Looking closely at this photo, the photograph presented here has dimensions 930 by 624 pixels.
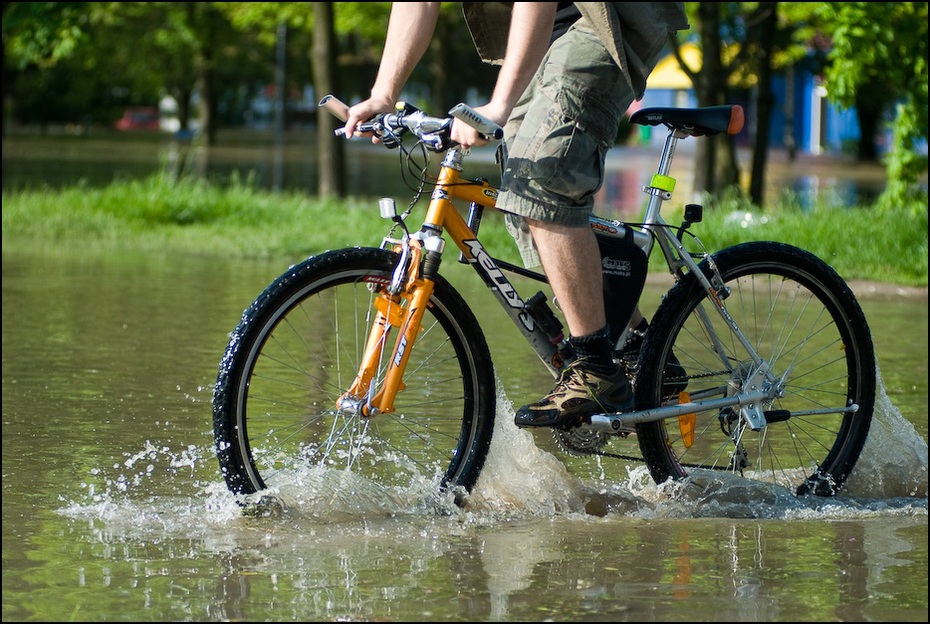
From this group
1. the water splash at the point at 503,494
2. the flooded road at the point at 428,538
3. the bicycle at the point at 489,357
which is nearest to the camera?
the flooded road at the point at 428,538

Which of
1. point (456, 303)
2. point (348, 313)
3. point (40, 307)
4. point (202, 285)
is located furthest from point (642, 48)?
point (202, 285)

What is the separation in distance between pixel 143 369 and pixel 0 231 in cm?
518

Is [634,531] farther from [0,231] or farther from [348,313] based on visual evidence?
[0,231]

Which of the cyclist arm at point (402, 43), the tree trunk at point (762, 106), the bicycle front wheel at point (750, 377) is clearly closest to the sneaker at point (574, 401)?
the bicycle front wheel at point (750, 377)

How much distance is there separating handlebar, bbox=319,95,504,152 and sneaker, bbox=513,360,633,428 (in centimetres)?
76

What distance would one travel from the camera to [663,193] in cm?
465

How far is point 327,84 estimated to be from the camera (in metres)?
17.0

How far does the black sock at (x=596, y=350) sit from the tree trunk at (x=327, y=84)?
12323mm

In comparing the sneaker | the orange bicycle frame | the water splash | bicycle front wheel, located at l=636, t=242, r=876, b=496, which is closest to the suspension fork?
the orange bicycle frame

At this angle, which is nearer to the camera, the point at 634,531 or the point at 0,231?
the point at 634,531

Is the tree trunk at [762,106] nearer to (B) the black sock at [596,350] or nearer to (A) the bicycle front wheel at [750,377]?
(A) the bicycle front wheel at [750,377]

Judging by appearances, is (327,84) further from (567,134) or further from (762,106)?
(567,134)

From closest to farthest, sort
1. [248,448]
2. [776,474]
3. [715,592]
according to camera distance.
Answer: [715,592], [248,448], [776,474]

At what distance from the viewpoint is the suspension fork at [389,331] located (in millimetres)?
4184
